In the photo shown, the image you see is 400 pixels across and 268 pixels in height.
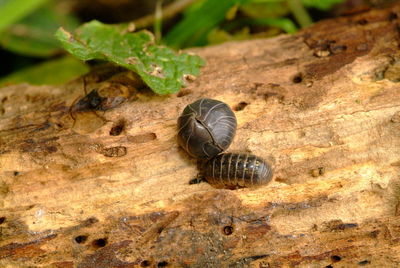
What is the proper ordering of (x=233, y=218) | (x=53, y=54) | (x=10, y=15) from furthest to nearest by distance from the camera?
(x=53, y=54) → (x=10, y=15) → (x=233, y=218)

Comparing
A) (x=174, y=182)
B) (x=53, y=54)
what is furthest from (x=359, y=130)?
(x=53, y=54)

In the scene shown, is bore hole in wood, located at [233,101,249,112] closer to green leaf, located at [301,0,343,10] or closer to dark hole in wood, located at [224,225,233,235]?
dark hole in wood, located at [224,225,233,235]

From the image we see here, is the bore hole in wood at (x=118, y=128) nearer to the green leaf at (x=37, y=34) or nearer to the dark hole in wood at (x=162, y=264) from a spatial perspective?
the dark hole in wood at (x=162, y=264)

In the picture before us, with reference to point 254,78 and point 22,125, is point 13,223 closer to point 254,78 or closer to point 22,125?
point 22,125

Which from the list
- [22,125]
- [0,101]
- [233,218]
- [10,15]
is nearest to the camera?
[233,218]

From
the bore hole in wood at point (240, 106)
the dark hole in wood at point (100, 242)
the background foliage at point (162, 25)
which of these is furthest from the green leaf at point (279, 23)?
the dark hole in wood at point (100, 242)

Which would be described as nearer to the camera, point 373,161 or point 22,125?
point 373,161
